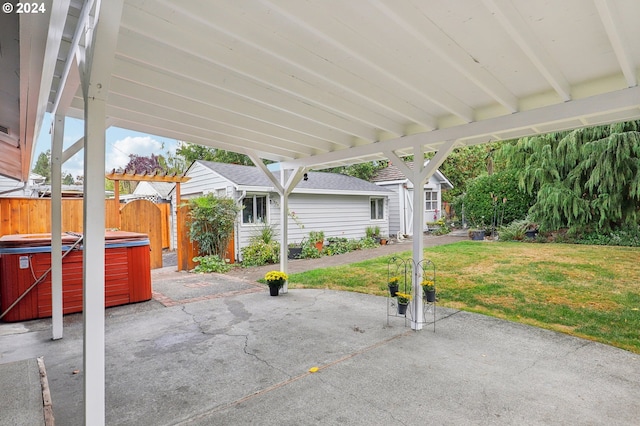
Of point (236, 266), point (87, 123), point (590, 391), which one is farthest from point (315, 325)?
point (236, 266)

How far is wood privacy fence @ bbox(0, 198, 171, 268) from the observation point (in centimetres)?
627

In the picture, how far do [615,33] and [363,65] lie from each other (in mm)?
1620

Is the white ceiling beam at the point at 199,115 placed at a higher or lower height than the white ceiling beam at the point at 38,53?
higher

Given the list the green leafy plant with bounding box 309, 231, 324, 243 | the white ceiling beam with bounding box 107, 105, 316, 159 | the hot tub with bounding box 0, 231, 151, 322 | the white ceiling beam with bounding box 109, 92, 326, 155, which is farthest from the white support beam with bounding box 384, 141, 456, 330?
the green leafy plant with bounding box 309, 231, 324, 243

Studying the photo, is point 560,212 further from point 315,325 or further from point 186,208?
point 186,208

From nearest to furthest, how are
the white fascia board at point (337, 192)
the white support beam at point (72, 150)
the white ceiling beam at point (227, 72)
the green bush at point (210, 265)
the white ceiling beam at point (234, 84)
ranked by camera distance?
the white ceiling beam at point (234, 84) → the white ceiling beam at point (227, 72) → the white support beam at point (72, 150) → the green bush at point (210, 265) → the white fascia board at point (337, 192)

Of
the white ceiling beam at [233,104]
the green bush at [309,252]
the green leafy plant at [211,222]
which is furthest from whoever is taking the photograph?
the green bush at [309,252]

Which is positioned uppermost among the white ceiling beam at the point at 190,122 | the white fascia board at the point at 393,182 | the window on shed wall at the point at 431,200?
the white fascia board at the point at 393,182

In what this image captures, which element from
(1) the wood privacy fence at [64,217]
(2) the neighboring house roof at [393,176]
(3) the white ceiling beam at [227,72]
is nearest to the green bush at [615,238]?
(2) the neighboring house roof at [393,176]

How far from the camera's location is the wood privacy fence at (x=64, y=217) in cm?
627

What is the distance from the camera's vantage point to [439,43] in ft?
7.47

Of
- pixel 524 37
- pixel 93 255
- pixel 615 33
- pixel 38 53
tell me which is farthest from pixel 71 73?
pixel 615 33

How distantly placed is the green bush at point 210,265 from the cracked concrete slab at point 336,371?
353 centimetres

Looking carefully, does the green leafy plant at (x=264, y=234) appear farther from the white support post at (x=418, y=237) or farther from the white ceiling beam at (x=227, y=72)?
the white ceiling beam at (x=227, y=72)
